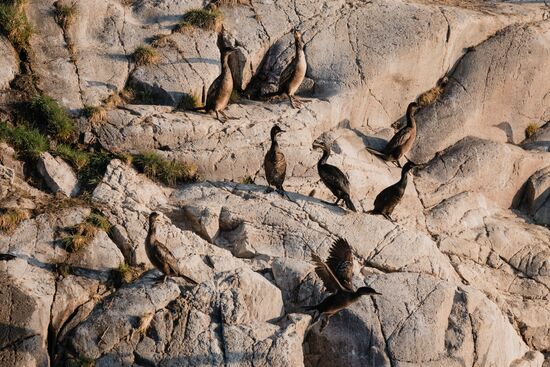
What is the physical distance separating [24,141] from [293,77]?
Answer: 5247mm

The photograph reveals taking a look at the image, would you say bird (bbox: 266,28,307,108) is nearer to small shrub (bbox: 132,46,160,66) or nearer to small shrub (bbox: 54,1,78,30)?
small shrub (bbox: 132,46,160,66)

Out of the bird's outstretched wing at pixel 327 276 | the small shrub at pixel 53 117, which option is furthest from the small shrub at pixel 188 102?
the bird's outstretched wing at pixel 327 276

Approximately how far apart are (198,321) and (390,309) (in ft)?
10.1

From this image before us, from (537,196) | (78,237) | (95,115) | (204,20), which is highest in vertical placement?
(204,20)

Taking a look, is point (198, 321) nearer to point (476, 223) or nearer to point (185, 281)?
point (185, 281)

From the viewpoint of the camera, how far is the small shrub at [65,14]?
69.8ft

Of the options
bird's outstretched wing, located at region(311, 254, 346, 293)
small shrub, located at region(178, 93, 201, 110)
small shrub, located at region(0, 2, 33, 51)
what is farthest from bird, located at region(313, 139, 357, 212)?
small shrub, located at region(0, 2, 33, 51)

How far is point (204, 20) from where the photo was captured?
22.2m

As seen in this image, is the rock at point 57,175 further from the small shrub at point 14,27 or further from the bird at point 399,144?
the bird at point 399,144

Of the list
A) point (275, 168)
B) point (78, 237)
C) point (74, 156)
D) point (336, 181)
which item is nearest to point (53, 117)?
point (74, 156)

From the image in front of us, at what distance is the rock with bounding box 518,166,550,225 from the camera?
71.6 feet

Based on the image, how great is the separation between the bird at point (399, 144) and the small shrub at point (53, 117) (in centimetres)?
575

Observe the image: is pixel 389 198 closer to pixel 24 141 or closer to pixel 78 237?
pixel 78 237

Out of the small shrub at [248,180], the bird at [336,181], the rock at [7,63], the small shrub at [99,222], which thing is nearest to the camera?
the small shrub at [99,222]
